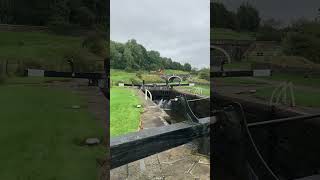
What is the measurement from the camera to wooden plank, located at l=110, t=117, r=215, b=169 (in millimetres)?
2514

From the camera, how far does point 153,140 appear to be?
111 inches

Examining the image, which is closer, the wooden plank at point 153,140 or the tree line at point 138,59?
the wooden plank at point 153,140

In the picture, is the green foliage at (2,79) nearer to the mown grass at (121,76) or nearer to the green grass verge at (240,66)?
the mown grass at (121,76)

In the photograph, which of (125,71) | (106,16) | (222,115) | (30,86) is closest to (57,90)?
(30,86)

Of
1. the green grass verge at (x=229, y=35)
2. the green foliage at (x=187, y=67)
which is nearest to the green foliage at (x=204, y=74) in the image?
the green foliage at (x=187, y=67)

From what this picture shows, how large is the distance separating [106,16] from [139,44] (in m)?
0.79

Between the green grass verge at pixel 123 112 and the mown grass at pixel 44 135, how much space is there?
443 mm

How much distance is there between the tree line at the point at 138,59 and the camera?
2.82m

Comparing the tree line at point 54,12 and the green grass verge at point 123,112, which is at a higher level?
the tree line at point 54,12

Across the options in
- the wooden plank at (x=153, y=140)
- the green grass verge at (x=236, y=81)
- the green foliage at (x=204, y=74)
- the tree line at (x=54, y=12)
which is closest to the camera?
the tree line at (x=54, y=12)

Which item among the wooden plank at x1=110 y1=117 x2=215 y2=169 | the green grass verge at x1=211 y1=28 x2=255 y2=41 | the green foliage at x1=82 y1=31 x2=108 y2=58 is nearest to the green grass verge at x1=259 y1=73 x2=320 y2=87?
the green grass verge at x1=211 y1=28 x2=255 y2=41

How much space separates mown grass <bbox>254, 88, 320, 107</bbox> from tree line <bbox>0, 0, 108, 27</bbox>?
55.7 inches

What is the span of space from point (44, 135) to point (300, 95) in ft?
6.52

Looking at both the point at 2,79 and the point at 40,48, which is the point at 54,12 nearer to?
the point at 40,48
